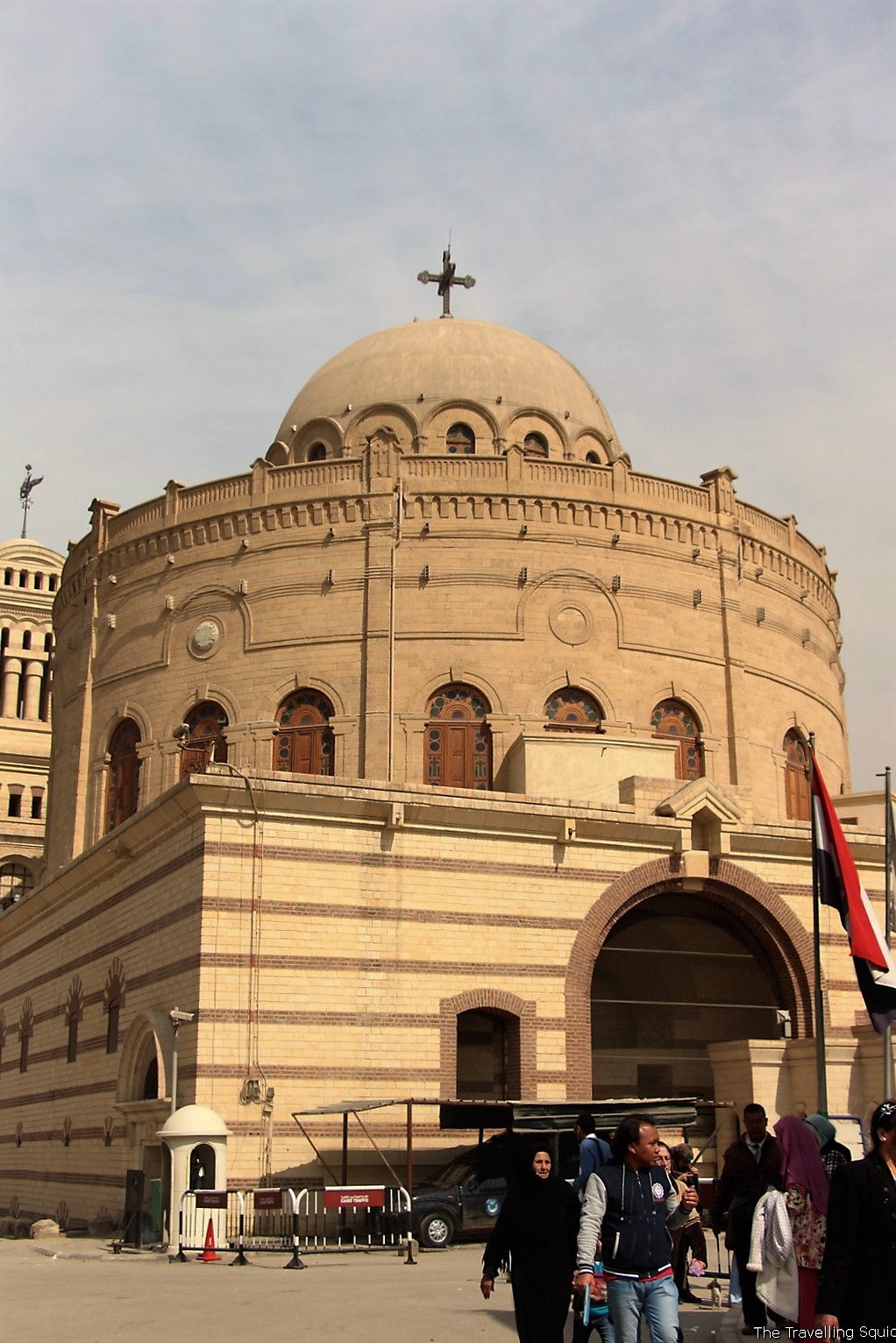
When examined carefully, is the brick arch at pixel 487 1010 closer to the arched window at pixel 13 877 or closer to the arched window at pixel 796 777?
the arched window at pixel 796 777

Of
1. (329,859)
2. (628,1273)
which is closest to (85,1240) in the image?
(329,859)

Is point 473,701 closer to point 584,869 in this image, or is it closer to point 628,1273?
point 584,869

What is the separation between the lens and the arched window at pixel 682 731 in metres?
29.9

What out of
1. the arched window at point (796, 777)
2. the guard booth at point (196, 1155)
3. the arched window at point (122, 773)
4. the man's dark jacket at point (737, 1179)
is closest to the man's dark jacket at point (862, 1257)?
the man's dark jacket at point (737, 1179)

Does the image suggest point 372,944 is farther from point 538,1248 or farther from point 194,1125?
point 538,1248

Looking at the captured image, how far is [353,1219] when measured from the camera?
1962cm

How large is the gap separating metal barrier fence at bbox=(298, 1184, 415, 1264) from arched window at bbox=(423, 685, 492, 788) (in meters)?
10.2

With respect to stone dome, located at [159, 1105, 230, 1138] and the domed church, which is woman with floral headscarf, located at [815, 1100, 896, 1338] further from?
the domed church

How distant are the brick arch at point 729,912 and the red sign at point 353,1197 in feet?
17.2

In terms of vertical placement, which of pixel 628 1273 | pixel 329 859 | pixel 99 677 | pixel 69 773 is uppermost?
pixel 99 677

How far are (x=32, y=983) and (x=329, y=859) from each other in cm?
1160

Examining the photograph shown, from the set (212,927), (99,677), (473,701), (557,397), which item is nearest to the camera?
(212,927)

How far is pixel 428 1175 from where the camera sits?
21344 millimetres

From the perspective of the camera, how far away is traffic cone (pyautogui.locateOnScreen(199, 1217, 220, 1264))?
57.7ft
